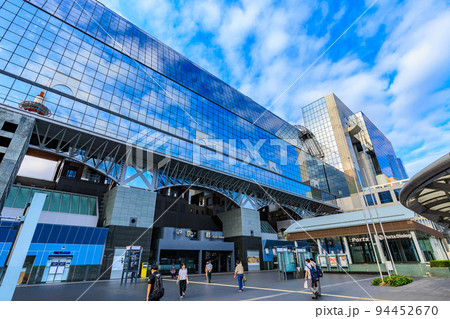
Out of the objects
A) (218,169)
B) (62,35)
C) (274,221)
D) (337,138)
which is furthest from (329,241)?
(337,138)

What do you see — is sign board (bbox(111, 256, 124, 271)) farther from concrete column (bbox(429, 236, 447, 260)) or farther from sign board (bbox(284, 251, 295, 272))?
concrete column (bbox(429, 236, 447, 260))

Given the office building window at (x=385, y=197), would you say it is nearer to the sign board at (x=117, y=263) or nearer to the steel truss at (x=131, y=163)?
the steel truss at (x=131, y=163)

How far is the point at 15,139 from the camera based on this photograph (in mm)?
20359

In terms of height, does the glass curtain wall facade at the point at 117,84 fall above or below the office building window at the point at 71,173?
above

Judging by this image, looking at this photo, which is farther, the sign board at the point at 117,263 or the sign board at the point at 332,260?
the sign board at the point at 117,263

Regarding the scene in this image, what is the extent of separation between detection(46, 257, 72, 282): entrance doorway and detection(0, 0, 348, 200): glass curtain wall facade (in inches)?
549

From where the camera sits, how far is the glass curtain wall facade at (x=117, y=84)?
26295 millimetres

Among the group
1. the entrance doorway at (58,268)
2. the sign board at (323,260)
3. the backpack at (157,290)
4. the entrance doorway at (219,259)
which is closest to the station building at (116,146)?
the entrance doorway at (58,268)

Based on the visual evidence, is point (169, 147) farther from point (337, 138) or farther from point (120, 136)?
point (337, 138)

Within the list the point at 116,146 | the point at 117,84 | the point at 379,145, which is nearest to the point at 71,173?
the point at 116,146

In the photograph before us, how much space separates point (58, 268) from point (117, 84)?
24.7 meters

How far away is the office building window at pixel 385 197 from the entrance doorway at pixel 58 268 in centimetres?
7047

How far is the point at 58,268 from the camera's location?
71.1ft
